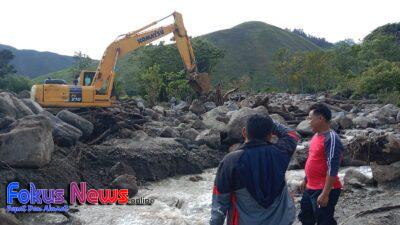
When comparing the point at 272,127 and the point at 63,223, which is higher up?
the point at 272,127

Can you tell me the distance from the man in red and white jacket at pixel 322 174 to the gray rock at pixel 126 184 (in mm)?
4926

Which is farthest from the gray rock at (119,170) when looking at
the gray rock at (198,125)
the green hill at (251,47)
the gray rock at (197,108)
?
the green hill at (251,47)

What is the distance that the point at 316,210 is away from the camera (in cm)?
482

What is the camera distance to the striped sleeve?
4.58 meters

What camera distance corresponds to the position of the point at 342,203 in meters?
7.61

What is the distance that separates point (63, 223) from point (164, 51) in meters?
35.4

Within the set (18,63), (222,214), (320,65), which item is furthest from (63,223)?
(18,63)

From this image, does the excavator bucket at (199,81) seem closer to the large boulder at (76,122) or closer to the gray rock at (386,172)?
the large boulder at (76,122)

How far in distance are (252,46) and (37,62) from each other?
186 ft

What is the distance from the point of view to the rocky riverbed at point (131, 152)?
26.1ft

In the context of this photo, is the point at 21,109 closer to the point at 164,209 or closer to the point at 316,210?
the point at 164,209

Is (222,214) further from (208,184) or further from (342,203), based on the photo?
(208,184)

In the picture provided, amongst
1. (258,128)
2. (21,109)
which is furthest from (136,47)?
(258,128)

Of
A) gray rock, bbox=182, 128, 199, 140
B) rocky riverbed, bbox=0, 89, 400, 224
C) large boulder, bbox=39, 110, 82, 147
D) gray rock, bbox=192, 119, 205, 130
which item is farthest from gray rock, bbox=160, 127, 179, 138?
large boulder, bbox=39, 110, 82, 147
